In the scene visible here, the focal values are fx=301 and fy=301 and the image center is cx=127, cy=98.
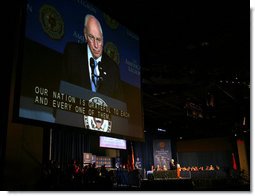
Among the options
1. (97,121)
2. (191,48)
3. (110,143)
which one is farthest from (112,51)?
(110,143)

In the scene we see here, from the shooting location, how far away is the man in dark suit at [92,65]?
2.55m

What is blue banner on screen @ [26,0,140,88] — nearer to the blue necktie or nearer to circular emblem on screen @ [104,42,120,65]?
circular emblem on screen @ [104,42,120,65]

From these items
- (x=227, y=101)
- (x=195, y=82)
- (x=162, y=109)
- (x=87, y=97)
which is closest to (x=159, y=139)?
(x=162, y=109)

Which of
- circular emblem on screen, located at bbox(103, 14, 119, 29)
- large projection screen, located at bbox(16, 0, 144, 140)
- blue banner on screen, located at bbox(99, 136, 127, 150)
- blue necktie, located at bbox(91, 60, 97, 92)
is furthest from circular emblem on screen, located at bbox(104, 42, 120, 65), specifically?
blue banner on screen, located at bbox(99, 136, 127, 150)

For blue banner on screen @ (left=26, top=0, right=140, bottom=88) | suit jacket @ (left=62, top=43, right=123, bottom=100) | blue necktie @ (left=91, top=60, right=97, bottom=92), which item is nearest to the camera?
blue banner on screen @ (left=26, top=0, right=140, bottom=88)

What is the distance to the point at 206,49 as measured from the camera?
4.73 metres

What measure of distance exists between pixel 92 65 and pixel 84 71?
0.49ft

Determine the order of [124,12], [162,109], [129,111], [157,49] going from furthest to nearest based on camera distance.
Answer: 1. [162,109]
2. [157,49]
3. [124,12]
4. [129,111]

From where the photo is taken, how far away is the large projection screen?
2166mm

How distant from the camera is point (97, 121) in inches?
105

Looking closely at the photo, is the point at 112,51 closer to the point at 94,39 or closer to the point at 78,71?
the point at 94,39

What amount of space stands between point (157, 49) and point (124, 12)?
1145 mm

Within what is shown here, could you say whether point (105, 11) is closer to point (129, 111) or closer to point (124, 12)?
point (124, 12)

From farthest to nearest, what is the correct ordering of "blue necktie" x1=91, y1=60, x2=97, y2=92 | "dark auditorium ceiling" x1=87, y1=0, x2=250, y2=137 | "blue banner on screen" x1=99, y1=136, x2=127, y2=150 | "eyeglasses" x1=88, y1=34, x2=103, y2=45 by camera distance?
"blue banner on screen" x1=99, y1=136, x2=127, y2=150 → "dark auditorium ceiling" x1=87, y1=0, x2=250, y2=137 → "eyeglasses" x1=88, y1=34, x2=103, y2=45 → "blue necktie" x1=91, y1=60, x2=97, y2=92
